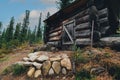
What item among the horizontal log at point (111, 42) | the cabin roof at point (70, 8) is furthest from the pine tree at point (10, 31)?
the horizontal log at point (111, 42)

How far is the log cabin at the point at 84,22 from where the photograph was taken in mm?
11047

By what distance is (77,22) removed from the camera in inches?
537

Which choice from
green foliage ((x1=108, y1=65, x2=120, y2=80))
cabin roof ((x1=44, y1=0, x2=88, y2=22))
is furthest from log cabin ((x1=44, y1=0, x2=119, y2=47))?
green foliage ((x1=108, y1=65, x2=120, y2=80))

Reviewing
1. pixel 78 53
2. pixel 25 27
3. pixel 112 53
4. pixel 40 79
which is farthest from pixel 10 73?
pixel 25 27

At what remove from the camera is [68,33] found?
569 inches

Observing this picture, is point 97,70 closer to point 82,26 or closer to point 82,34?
point 82,34

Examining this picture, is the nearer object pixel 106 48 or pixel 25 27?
pixel 106 48

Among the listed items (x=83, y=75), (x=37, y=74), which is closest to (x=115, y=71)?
(x=83, y=75)

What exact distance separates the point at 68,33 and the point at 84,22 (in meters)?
1.98

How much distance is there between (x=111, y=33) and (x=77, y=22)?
3.02 m

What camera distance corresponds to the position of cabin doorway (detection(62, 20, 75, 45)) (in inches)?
554

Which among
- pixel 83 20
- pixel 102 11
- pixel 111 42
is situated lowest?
pixel 111 42

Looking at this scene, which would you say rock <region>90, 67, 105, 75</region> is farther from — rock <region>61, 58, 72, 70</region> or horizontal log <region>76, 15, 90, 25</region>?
horizontal log <region>76, 15, 90, 25</region>

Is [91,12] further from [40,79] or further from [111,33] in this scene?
[40,79]
